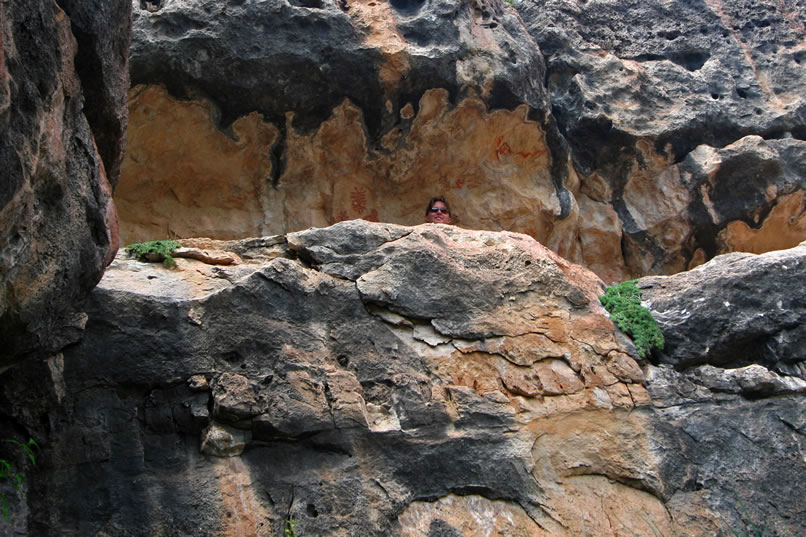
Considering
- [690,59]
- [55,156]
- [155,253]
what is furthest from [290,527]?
[690,59]

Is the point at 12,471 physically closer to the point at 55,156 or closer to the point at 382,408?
the point at 55,156

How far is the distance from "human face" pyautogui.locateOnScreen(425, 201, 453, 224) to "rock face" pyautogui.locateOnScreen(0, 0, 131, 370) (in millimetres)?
3469

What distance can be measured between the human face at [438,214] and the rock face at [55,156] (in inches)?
137

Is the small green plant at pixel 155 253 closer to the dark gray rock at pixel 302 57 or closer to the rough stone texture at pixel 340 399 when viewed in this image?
the rough stone texture at pixel 340 399

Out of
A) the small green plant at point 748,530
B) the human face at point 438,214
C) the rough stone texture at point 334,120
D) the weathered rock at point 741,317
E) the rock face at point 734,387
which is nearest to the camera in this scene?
the small green plant at point 748,530

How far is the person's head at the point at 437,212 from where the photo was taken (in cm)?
730

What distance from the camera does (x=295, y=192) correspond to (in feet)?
24.4

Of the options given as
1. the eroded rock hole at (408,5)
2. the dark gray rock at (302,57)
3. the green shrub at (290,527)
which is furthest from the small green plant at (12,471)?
the eroded rock hole at (408,5)

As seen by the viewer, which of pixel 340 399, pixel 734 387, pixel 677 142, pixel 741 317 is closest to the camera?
pixel 340 399

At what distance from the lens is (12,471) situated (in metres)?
3.74

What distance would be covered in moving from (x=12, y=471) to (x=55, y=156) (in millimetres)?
1535

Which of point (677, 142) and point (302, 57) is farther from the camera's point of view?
point (677, 142)

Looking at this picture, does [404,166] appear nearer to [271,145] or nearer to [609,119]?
[271,145]

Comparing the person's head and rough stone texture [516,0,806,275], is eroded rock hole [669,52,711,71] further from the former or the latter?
the person's head
